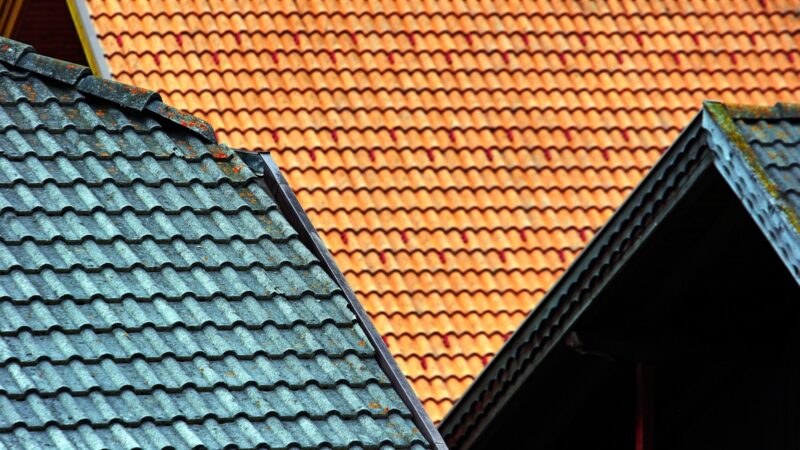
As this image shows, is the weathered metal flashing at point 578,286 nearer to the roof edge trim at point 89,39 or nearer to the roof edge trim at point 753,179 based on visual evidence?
the roof edge trim at point 753,179

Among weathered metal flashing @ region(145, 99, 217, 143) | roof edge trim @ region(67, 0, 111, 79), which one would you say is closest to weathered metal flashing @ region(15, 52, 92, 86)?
weathered metal flashing @ region(145, 99, 217, 143)

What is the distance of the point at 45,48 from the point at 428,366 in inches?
207

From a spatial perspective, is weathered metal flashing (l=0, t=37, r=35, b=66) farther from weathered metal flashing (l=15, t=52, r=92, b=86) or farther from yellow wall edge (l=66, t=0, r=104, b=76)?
yellow wall edge (l=66, t=0, r=104, b=76)

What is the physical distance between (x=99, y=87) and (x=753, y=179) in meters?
2.76

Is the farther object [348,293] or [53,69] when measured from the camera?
[53,69]

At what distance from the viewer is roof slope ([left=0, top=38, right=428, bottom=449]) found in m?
6.34

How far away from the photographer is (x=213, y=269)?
716cm

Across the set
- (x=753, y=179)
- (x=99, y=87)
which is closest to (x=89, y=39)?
(x=99, y=87)

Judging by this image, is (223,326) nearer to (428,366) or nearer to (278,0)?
(428,366)

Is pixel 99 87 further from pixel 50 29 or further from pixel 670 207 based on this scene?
pixel 50 29

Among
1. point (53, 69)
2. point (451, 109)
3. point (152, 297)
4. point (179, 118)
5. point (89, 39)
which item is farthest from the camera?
point (451, 109)

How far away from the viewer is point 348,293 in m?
7.29

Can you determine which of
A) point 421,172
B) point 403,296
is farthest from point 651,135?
point 403,296

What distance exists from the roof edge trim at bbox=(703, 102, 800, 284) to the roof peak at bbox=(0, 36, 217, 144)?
2.11m
